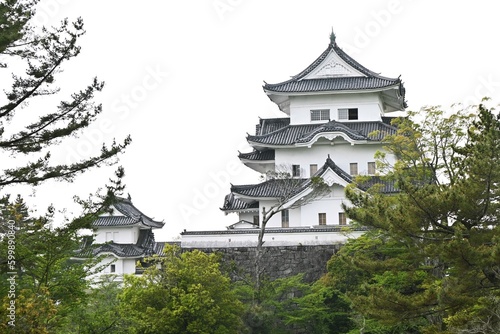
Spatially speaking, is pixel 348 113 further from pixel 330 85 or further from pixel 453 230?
pixel 453 230

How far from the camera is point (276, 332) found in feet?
77.2

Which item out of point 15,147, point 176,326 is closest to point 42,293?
point 15,147

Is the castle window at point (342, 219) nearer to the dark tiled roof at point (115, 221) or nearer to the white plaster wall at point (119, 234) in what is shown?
the dark tiled roof at point (115, 221)

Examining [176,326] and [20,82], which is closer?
[20,82]

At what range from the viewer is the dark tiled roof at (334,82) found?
33000 mm

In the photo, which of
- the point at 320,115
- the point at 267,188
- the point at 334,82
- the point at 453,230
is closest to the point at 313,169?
the point at 267,188

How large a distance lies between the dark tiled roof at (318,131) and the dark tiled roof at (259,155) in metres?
0.81

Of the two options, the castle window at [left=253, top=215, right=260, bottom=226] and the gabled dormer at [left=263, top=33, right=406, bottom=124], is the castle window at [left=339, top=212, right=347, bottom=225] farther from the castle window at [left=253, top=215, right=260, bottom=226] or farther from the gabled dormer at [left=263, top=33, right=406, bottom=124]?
the gabled dormer at [left=263, top=33, right=406, bottom=124]

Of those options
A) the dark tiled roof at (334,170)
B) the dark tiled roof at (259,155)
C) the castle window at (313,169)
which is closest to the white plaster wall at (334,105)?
the dark tiled roof at (259,155)

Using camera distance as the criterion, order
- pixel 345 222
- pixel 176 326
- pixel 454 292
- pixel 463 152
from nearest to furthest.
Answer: pixel 454 292 → pixel 463 152 → pixel 176 326 → pixel 345 222

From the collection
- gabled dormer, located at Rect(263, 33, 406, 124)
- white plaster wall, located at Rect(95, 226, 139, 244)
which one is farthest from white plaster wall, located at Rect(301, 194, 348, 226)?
white plaster wall, located at Rect(95, 226, 139, 244)

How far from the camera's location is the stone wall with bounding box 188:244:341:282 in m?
27.2

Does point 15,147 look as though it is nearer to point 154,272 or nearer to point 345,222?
point 154,272

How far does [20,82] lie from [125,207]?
1183 inches
